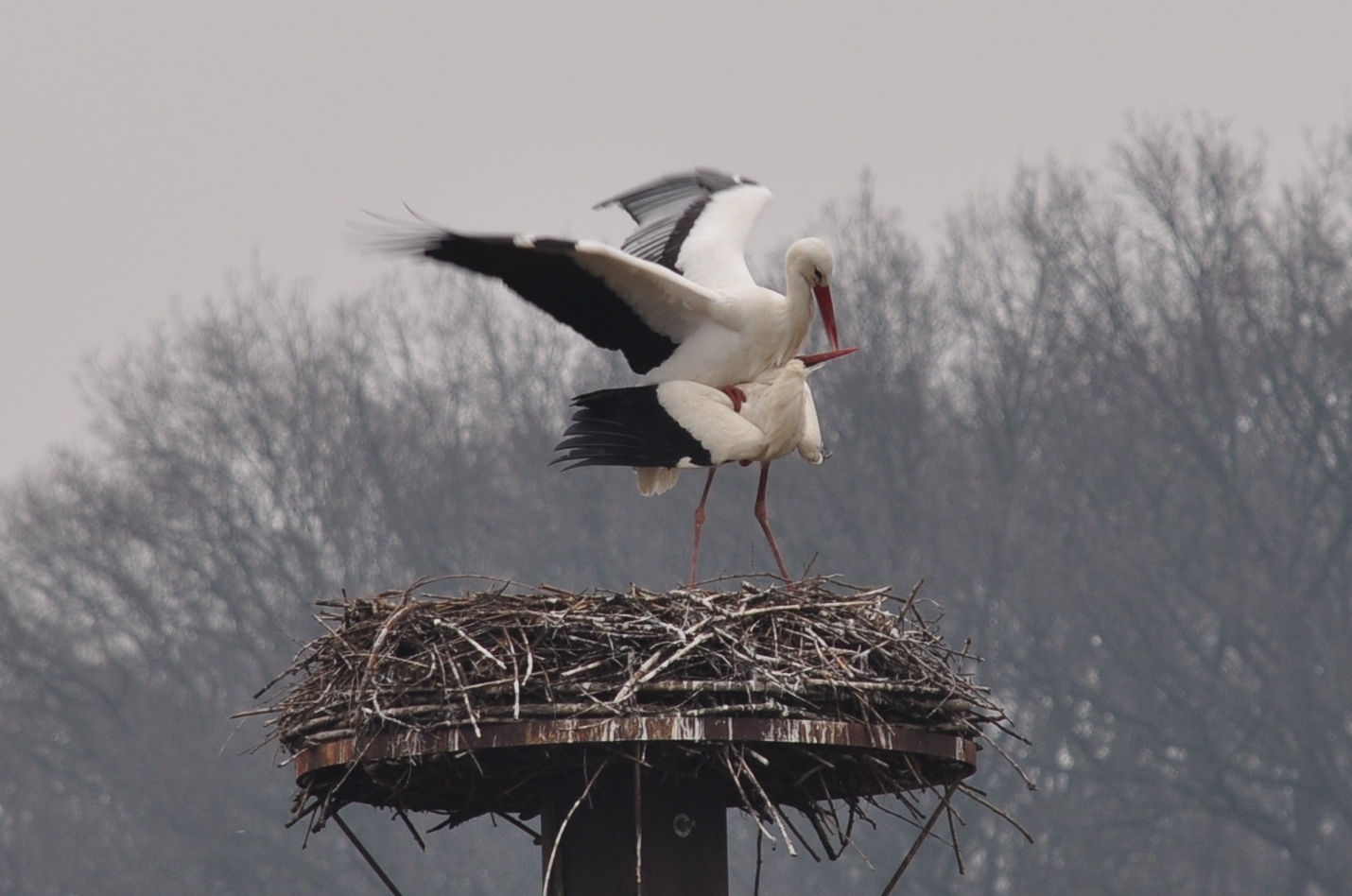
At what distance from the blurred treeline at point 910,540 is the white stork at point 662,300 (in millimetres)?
19539

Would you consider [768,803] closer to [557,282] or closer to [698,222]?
[557,282]

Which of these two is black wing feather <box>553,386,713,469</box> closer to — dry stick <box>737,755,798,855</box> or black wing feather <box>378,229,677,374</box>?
black wing feather <box>378,229,677,374</box>

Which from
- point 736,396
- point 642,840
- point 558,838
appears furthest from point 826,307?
point 558,838

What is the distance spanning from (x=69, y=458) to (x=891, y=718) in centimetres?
2916

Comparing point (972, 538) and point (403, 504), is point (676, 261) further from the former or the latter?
point (403, 504)

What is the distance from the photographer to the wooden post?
7520 millimetres

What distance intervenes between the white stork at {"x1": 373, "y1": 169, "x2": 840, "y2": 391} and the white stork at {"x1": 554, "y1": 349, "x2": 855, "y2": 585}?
132 millimetres

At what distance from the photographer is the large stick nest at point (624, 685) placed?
705 centimetres

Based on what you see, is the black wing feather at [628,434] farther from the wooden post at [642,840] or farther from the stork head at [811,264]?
the wooden post at [642,840]

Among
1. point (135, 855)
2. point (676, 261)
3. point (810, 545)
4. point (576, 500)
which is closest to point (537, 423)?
point (576, 500)

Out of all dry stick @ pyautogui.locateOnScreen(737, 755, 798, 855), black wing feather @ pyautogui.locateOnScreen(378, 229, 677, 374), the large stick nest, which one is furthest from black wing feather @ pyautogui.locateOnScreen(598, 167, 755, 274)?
dry stick @ pyautogui.locateOnScreen(737, 755, 798, 855)

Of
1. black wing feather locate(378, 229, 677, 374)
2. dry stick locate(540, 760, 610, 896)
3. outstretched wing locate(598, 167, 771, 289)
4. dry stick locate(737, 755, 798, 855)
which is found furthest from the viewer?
outstretched wing locate(598, 167, 771, 289)

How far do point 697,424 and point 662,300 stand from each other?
0.54m

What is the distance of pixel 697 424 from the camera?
891cm
